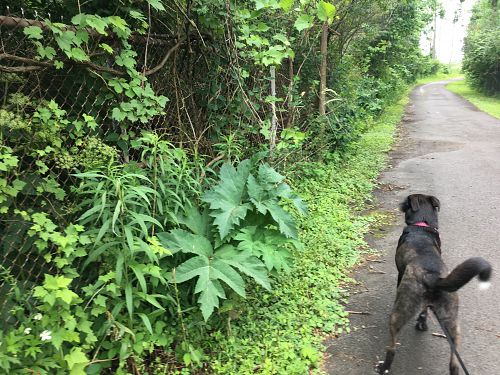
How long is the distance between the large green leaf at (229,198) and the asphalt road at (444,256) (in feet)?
4.50

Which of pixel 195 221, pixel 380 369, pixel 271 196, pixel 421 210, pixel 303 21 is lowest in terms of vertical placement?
pixel 380 369

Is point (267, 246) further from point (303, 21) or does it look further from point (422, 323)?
point (303, 21)

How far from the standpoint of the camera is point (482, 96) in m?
23.8

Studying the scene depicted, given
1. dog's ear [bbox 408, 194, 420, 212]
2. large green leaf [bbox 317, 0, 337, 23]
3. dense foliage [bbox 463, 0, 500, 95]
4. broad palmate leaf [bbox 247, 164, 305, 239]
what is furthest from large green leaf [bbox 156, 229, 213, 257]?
dense foliage [bbox 463, 0, 500, 95]

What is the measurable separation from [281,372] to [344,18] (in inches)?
302

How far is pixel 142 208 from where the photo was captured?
2920mm

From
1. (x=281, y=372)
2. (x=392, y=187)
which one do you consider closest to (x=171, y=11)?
(x=281, y=372)

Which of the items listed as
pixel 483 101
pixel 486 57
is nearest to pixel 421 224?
pixel 483 101

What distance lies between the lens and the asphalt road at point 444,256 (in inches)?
122

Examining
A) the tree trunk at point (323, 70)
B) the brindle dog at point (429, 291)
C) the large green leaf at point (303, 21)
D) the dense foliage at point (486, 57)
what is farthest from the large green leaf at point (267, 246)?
the dense foliage at point (486, 57)

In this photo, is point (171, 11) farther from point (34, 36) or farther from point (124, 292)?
point (124, 292)

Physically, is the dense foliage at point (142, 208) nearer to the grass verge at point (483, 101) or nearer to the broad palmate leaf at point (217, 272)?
the broad palmate leaf at point (217, 272)

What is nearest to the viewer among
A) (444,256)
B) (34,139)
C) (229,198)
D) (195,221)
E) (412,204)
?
(34,139)

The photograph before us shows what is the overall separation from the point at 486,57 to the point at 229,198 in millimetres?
25989
